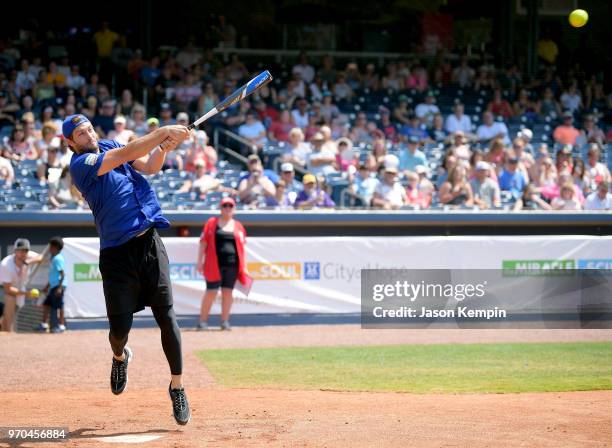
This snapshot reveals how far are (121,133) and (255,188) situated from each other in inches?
89.9

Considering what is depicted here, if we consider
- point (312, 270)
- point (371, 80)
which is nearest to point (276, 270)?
point (312, 270)

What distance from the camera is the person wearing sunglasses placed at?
45.1 feet

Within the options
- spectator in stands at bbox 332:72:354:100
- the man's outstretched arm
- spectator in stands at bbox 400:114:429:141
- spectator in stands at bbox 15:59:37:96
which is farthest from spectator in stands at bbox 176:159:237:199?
the man's outstretched arm

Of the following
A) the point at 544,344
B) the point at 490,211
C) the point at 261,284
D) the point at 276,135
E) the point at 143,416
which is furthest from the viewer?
the point at 276,135

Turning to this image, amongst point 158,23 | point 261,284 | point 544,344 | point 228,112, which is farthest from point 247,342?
point 158,23

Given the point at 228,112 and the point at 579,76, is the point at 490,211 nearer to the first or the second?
the point at 228,112

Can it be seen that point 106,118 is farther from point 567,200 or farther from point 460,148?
point 567,200

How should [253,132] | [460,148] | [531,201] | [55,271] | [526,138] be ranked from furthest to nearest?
[526,138], [460,148], [253,132], [531,201], [55,271]

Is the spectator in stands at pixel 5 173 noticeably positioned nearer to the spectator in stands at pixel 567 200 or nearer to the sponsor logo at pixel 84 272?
the sponsor logo at pixel 84 272

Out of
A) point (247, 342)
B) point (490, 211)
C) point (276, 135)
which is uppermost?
point (276, 135)

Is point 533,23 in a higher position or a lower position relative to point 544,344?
higher

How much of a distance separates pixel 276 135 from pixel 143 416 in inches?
434

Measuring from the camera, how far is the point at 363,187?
15.9 meters

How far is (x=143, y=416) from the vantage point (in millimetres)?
7086
